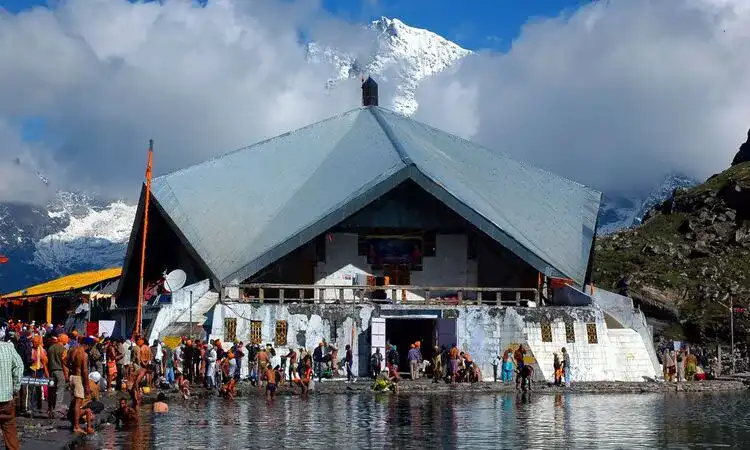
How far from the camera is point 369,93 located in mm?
58438

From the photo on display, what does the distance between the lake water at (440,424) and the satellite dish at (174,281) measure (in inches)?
500

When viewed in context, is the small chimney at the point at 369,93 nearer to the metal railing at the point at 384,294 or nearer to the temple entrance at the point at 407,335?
the metal railing at the point at 384,294

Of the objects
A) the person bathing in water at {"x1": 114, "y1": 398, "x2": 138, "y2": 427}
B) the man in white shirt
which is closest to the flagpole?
the person bathing in water at {"x1": 114, "y1": 398, "x2": 138, "y2": 427}

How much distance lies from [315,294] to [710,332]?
5010cm

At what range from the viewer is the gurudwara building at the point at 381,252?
41625mm

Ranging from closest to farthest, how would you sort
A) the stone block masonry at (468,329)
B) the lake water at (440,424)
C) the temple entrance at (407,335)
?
the lake water at (440,424), the stone block masonry at (468,329), the temple entrance at (407,335)

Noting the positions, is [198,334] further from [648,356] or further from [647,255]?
[647,255]

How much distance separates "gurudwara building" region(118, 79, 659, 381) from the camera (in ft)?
137

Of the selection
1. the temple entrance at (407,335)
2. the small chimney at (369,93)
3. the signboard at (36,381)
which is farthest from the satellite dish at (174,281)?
the signboard at (36,381)

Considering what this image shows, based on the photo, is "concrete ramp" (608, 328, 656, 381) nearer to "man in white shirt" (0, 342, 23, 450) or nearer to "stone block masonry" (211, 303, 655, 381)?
"stone block masonry" (211, 303, 655, 381)

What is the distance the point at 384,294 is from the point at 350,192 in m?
4.52

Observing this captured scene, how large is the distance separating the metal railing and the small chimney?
14.4 m

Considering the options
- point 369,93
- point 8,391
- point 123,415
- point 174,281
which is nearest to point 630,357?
point 174,281

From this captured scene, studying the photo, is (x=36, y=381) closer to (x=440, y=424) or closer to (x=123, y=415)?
(x=123, y=415)
